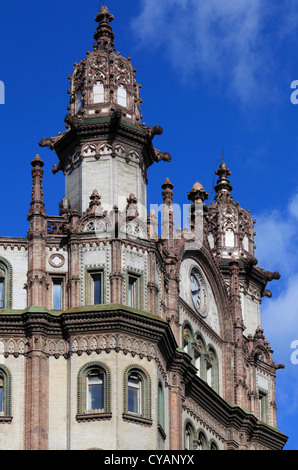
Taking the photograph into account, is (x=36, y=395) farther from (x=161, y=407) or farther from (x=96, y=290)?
(x=161, y=407)

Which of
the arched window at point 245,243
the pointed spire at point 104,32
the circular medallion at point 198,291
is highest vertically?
the pointed spire at point 104,32

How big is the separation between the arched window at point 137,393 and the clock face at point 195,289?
12335 millimetres

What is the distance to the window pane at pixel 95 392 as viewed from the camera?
86250mm

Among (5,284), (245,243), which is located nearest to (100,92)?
(5,284)

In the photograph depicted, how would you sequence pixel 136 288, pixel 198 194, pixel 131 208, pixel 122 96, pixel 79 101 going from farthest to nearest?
pixel 198 194
pixel 79 101
pixel 122 96
pixel 131 208
pixel 136 288

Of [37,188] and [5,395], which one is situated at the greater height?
[37,188]

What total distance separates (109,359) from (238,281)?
2039 cm

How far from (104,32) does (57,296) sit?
697 inches

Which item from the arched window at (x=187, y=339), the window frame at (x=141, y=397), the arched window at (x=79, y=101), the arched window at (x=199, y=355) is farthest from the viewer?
the arched window at (x=199, y=355)

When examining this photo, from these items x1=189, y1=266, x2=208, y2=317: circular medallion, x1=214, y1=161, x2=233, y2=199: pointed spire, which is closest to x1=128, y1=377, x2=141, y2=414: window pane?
x1=189, y1=266, x2=208, y2=317: circular medallion

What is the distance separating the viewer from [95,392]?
284ft

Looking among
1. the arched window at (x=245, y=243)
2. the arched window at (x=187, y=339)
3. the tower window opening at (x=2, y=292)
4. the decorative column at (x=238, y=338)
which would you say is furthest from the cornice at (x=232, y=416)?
the arched window at (x=245, y=243)

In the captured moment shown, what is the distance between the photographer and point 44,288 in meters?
89.5

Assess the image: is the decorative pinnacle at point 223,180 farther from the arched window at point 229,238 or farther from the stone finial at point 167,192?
the stone finial at point 167,192
